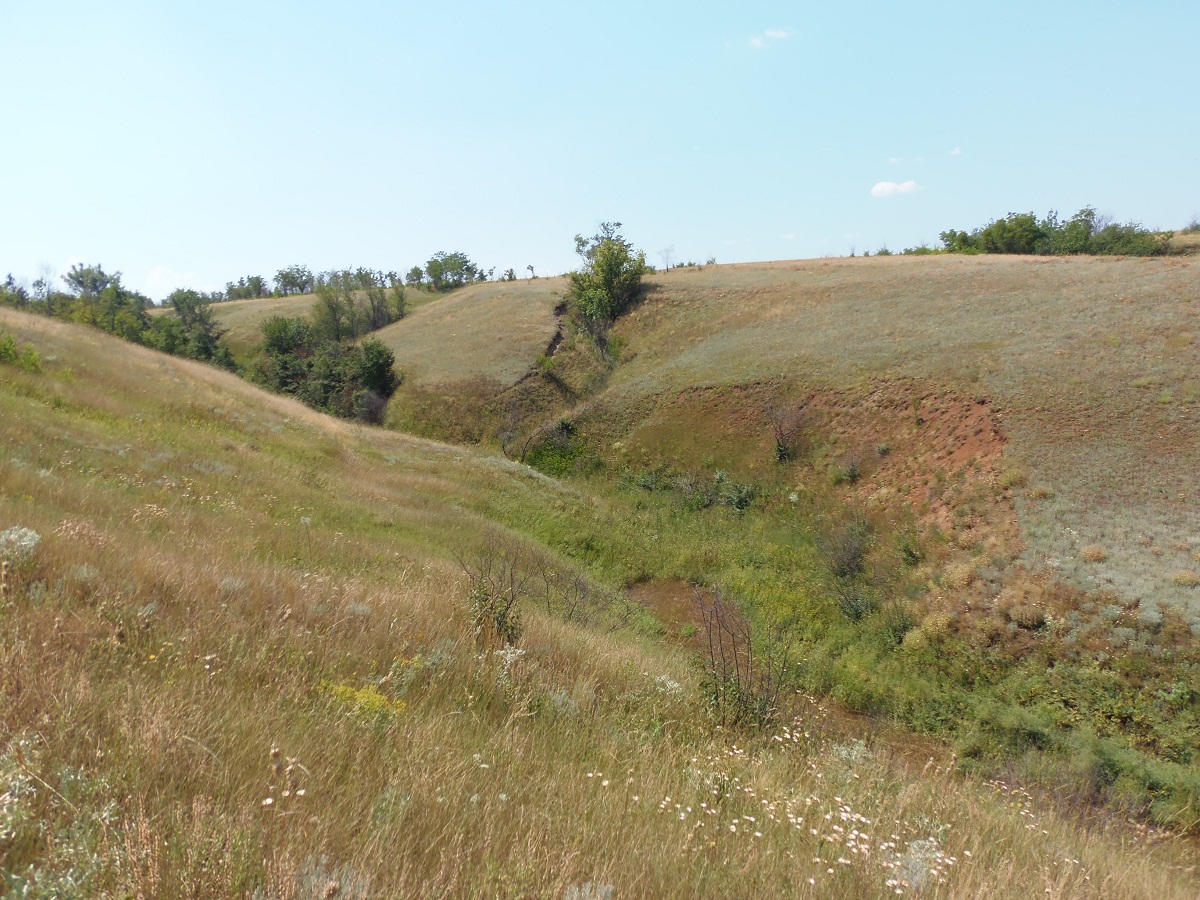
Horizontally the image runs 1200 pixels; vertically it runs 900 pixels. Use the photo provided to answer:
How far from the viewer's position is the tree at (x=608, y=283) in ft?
168

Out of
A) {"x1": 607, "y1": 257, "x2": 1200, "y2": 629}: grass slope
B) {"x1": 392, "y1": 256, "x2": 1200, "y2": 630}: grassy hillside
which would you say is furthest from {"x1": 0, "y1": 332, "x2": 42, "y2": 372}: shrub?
{"x1": 607, "y1": 257, "x2": 1200, "y2": 629}: grass slope

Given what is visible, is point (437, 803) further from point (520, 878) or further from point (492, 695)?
point (492, 695)

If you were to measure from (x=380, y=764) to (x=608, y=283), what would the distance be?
5241 cm

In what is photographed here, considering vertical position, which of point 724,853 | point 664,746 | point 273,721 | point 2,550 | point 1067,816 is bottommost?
point 1067,816

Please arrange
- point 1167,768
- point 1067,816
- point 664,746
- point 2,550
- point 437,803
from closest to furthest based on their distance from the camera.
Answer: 1. point 437,803
2. point 2,550
3. point 664,746
4. point 1067,816
5. point 1167,768

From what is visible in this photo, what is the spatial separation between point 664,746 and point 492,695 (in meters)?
1.27

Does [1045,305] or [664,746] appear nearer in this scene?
[664,746]

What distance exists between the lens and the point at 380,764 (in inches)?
119

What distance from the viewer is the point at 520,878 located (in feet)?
7.89

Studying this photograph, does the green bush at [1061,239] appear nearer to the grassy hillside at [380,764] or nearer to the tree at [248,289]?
the grassy hillside at [380,764]

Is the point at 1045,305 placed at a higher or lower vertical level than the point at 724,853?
higher

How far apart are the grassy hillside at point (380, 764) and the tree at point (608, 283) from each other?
45421mm

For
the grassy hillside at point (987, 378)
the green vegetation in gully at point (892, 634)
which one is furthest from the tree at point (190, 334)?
the green vegetation in gully at point (892, 634)

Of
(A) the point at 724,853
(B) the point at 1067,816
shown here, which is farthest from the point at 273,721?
(B) the point at 1067,816
